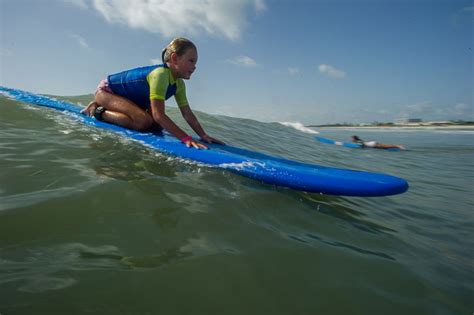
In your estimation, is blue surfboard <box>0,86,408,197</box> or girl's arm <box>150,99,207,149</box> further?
girl's arm <box>150,99,207,149</box>

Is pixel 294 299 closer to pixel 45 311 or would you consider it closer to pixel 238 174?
pixel 45 311

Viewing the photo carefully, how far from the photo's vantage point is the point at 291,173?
9.82 feet

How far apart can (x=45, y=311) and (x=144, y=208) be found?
3.39ft

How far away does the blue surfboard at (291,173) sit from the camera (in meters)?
2.68

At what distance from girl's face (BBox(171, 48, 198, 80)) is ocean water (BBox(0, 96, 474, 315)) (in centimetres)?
137

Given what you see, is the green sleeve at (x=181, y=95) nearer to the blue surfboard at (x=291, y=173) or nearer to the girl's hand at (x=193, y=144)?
the blue surfboard at (x=291, y=173)

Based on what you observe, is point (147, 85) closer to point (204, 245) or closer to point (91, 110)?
point (91, 110)

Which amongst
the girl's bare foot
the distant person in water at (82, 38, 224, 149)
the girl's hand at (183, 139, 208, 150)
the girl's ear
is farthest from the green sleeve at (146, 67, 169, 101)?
the girl's bare foot

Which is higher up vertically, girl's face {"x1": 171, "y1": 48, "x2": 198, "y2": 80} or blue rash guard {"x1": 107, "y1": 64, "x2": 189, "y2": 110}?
girl's face {"x1": 171, "y1": 48, "x2": 198, "y2": 80}

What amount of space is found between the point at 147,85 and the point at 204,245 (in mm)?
3107

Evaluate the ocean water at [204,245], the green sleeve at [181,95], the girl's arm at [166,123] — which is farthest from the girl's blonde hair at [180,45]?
the ocean water at [204,245]

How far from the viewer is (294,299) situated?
4.62 feet

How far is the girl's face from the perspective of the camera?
12.8 ft

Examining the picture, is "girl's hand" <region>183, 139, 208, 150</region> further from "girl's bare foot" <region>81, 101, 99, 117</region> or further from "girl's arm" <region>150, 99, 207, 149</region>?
"girl's bare foot" <region>81, 101, 99, 117</region>
